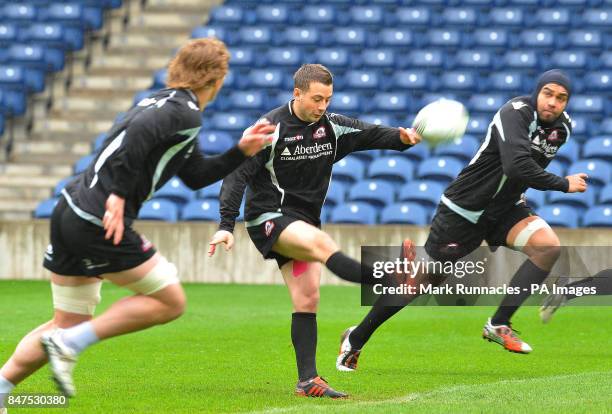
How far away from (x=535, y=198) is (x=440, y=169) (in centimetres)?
158

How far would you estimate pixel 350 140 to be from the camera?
804 cm

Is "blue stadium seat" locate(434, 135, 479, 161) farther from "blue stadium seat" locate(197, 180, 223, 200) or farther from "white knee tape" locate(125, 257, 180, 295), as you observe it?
"white knee tape" locate(125, 257, 180, 295)

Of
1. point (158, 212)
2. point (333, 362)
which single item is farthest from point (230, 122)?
point (333, 362)

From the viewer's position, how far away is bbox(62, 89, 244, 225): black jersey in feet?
19.2

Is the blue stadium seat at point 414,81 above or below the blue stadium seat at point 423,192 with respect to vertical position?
above

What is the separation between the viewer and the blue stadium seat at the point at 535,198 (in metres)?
17.9

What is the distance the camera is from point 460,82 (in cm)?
2097

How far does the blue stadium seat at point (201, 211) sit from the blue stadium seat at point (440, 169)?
10.9 ft

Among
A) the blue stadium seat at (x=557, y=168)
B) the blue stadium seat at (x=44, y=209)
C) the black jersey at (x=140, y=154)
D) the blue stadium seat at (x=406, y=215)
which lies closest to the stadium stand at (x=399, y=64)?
the blue stadium seat at (x=557, y=168)

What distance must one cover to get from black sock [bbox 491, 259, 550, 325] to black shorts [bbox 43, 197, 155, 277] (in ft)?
12.2

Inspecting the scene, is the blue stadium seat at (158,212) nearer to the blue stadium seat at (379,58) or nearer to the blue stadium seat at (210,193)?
the blue stadium seat at (210,193)

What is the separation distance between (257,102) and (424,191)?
4.26 meters

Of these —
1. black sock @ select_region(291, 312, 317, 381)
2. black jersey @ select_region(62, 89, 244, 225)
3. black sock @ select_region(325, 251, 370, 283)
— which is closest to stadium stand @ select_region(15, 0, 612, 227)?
black sock @ select_region(291, 312, 317, 381)

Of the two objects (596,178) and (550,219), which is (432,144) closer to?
(550,219)
